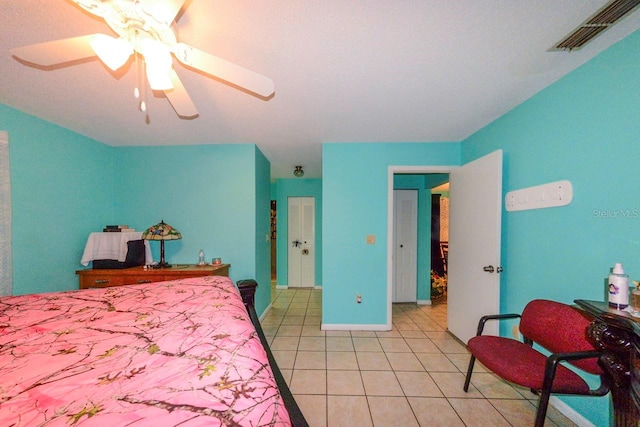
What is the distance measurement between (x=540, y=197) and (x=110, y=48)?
2776 millimetres

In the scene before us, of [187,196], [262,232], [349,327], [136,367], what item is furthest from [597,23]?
[187,196]

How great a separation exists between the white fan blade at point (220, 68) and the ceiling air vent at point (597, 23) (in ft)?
5.20

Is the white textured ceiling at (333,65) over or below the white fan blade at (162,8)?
over

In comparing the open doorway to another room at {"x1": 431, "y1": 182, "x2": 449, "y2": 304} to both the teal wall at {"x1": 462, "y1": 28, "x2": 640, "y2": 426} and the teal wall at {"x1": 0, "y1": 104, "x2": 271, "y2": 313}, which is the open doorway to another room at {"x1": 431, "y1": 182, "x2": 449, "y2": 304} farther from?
the teal wall at {"x1": 0, "y1": 104, "x2": 271, "y2": 313}

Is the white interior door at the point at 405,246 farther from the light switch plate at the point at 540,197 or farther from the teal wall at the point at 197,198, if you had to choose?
the teal wall at the point at 197,198

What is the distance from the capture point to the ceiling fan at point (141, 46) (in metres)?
0.93

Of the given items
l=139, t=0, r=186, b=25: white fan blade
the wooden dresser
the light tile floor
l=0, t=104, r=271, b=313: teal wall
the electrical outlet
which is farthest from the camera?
l=0, t=104, r=271, b=313: teal wall

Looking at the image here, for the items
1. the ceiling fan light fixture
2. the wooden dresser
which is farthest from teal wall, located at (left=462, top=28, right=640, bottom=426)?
the wooden dresser

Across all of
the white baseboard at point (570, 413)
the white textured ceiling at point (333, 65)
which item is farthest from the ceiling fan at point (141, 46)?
the white baseboard at point (570, 413)

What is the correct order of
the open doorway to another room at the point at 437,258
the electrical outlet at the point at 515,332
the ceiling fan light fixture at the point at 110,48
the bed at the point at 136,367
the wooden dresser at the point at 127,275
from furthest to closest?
the open doorway to another room at the point at 437,258
the wooden dresser at the point at 127,275
the electrical outlet at the point at 515,332
the ceiling fan light fixture at the point at 110,48
the bed at the point at 136,367

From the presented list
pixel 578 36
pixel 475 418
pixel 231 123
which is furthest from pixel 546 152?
pixel 231 123

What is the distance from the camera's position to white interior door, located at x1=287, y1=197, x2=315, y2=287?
5379 millimetres

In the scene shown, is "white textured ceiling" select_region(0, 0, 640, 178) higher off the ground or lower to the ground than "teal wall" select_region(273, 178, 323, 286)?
higher

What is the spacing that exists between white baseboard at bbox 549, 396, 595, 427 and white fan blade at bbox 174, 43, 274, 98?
9.23ft
